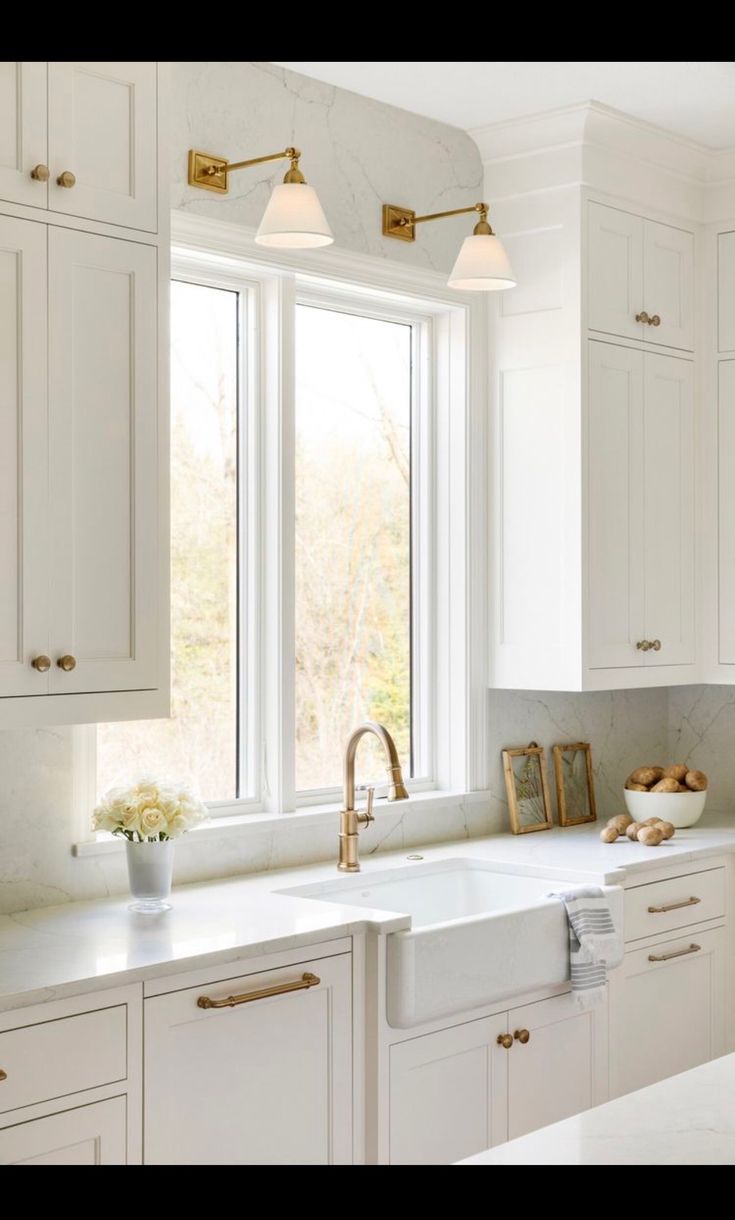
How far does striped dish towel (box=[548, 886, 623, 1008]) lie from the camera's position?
9.20 ft

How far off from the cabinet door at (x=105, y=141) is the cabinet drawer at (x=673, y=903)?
1.94 metres

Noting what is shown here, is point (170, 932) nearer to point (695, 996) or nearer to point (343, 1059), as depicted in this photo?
point (343, 1059)

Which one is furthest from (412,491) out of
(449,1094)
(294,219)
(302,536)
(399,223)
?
(449,1094)

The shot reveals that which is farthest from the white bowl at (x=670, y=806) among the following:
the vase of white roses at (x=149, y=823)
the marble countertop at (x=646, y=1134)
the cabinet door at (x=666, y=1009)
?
the marble countertop at (x=646, y=1134)

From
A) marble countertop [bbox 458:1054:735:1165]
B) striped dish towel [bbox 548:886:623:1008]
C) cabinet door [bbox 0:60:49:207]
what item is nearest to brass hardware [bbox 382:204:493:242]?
cabinet door [bbox 0:60:49:207]

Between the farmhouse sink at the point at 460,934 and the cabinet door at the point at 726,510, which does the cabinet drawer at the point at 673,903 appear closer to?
the farmhouse sink at the point at 460,934

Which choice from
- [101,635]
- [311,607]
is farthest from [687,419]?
[101,635]

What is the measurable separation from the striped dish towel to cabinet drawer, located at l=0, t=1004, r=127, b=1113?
3.77 ft

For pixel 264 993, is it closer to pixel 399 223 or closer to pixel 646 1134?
pixel 646 1134

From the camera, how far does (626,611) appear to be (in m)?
3.52

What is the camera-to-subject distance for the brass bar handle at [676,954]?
10.3ft

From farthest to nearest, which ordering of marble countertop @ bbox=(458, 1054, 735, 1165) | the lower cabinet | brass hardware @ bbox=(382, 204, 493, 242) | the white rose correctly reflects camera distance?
brass hardware @ bbox=(382, 204, 493, 242), the lower cabinet, the white rose, marble countertop @ bbox=(458, 1054, 735, 1165)

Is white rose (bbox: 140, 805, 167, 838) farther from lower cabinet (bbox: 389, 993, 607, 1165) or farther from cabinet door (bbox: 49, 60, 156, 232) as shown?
cabinet door (bbox: 49, 60, 156, 232)

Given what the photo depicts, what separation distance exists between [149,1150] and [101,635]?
866 millimetres
